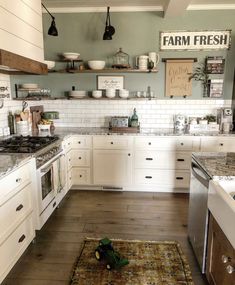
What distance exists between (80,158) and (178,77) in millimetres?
1932

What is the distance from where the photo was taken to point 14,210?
1959 millimetres

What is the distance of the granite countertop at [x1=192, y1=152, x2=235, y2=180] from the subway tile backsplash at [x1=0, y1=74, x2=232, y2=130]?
1706 mm

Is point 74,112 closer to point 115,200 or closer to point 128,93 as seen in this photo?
point 128,93

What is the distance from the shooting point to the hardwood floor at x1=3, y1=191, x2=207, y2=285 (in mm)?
2090

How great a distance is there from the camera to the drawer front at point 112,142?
3.59 meters

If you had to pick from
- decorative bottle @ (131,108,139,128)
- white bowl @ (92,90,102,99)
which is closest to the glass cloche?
white bowl @ (92,90,102,99)

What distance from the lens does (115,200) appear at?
3434 mm

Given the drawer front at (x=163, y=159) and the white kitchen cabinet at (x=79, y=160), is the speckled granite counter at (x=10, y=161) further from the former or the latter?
the drawer front at (x=163, y=159)

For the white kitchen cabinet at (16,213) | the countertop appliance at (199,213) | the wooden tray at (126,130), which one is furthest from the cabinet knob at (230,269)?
the wooden tray at (126,130)

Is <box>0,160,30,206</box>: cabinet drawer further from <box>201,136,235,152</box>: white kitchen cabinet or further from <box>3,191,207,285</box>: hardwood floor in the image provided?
<box>201,136,235,152</box>: white kitchen cabinet

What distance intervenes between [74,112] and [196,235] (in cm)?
272

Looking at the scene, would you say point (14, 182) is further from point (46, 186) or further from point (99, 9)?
point (99, 9)

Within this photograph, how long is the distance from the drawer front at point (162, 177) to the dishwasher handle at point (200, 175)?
1.37m

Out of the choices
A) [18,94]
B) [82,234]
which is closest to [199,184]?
[82,234]
